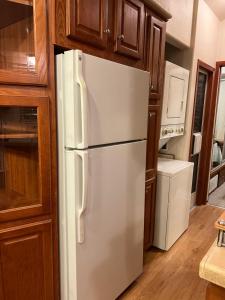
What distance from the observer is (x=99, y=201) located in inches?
58.4

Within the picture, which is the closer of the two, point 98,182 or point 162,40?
point 98,182

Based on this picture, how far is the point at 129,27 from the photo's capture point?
5.52 ft

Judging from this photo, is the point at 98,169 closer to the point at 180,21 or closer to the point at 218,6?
the point at 180,21

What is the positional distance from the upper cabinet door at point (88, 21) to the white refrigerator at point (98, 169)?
0.16m

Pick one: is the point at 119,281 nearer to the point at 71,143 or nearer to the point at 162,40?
the point at 71,143

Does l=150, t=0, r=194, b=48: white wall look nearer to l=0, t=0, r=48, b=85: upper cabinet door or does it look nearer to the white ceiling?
the white ceiling

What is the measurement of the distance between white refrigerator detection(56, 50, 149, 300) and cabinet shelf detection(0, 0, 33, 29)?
0.29m

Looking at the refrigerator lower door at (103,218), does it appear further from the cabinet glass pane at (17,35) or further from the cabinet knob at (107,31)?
the cabinet knob at (107,31)

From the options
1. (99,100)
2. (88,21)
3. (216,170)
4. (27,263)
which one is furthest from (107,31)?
(216,170)

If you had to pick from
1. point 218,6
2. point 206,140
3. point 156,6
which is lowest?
point 206,140

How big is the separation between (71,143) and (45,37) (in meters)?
0.57

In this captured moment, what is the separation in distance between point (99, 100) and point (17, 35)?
1.89 ft

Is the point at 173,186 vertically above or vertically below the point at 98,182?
below

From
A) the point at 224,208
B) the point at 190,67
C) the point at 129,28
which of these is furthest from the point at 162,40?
the point at 224,208
